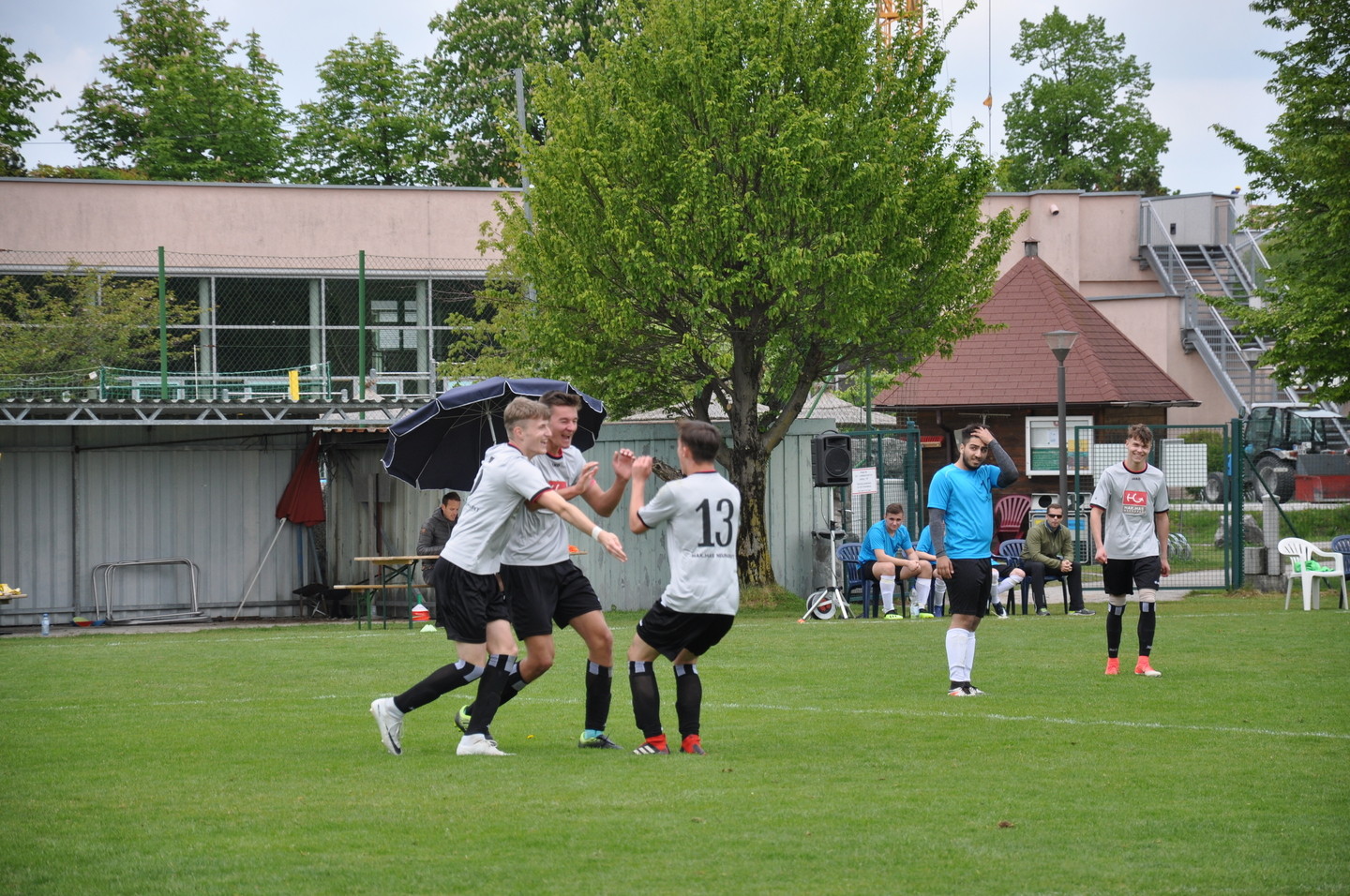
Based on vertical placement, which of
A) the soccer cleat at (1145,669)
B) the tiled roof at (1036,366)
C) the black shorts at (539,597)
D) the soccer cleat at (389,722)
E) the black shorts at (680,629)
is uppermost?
the tiled roof at (1036,366)

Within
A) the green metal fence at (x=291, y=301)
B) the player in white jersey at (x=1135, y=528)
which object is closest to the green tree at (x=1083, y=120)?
the green metal fence at (x=291, y=301)

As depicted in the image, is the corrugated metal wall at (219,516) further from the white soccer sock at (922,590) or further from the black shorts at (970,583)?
the black shorts at (970,583)

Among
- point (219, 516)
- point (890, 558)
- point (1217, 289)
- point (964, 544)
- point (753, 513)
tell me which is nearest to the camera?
point (964, 544)

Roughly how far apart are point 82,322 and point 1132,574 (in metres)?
22.8

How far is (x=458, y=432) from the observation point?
13.8 meters

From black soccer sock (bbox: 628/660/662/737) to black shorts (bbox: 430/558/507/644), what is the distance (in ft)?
2.65

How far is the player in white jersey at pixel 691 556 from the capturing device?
25.1 ft

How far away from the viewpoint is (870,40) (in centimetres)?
2166

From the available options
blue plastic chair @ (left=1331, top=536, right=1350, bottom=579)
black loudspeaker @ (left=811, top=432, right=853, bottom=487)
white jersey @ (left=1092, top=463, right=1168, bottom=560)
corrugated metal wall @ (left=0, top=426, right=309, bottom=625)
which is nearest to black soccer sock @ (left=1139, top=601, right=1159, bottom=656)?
white jersey @ (left=1092, top=463, right=1168, bottom=560)

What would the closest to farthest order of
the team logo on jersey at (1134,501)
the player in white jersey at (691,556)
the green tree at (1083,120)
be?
the player in white jersey at (691,556)
the team logo on jersey at (1134,501)
the green tree at (1083,120)

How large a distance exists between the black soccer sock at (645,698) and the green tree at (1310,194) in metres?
18.8

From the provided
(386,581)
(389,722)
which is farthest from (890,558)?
(389,722)

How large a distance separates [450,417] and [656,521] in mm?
6456

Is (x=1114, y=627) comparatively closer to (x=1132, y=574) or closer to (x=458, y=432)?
(x=1132, y=574)
